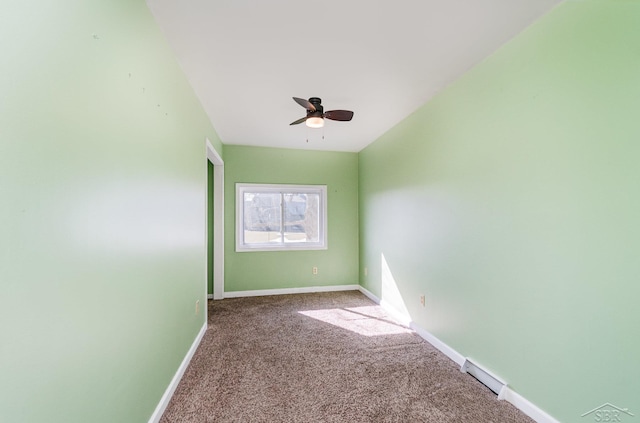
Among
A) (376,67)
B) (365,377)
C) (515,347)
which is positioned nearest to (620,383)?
(515,347)

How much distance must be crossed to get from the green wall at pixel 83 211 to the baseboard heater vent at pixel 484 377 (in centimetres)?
233

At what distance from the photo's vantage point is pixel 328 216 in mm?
4730

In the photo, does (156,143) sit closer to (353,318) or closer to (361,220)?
(353,318)

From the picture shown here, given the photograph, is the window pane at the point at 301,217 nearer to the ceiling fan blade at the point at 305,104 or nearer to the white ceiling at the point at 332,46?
the white ceiling at the point at 332,46

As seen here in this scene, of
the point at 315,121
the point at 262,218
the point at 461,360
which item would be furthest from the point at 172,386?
the point at 262,218

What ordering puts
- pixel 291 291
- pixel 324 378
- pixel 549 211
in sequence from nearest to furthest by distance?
pixel 549 211, pixel 324 378, pixel 291 291

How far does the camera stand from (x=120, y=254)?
123cm

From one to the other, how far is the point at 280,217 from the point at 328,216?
853 millimetres

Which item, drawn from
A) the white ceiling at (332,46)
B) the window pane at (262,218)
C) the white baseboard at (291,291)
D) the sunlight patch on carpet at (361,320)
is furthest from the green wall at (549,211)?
the window pane at (262,218)

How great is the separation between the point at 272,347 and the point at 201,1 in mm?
2822

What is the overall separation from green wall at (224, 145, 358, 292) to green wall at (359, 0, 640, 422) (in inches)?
87.0

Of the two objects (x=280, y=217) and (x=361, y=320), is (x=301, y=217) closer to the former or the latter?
(x=280, y=217)

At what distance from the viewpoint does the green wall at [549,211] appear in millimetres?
1292

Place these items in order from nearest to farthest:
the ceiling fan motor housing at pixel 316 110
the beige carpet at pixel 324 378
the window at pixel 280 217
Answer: the beige carpet at pixel 324 378
the ceiling fan motor housing at pixel 316 110
the window at pixel 280 217
